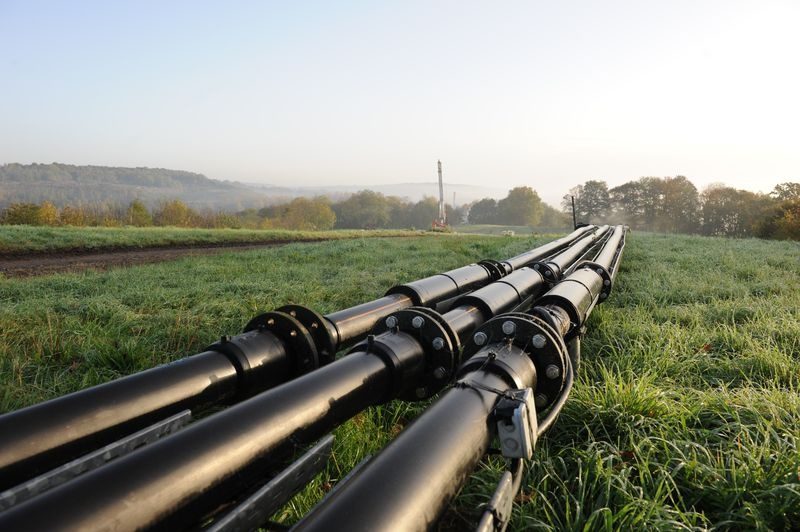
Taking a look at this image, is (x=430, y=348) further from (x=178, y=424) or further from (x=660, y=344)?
(x=660, y=344)

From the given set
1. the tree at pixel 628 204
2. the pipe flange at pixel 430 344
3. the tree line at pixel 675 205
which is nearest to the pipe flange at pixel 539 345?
the pipe flange at pixel 430 344

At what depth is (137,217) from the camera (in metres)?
35.0

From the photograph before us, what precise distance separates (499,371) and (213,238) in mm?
17165

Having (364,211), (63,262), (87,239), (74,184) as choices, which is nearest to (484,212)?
(364,211)

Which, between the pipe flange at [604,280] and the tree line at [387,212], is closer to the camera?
the pipe flange at [604,280]

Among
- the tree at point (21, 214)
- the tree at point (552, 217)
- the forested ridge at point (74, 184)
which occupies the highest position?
the forested ridge at point (74, 184)

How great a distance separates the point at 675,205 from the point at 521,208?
32.2m

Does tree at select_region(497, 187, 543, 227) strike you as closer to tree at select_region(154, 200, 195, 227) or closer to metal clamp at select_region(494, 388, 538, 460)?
tree at select_region(154, 200, 195, 227)

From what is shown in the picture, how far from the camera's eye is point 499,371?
5.24 feet

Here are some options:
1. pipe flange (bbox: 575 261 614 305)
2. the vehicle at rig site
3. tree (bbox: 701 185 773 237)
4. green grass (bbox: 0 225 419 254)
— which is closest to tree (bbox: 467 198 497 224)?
tree (bbox: 701 185 773 237)

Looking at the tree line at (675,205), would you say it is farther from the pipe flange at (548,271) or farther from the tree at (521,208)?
the pipe flange at (548,271)

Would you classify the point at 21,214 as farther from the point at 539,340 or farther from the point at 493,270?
the point at 539,340

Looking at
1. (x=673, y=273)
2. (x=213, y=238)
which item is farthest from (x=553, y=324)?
(x=213, y=238)

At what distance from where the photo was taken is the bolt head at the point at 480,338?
76.5 inches
